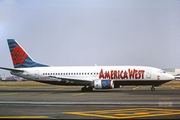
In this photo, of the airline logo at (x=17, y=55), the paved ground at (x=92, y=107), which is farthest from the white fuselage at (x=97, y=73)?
the paved ground at (x=92, y=107)

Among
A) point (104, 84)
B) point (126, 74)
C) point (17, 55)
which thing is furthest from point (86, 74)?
point (17, 55)

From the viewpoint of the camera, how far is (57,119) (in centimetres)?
978

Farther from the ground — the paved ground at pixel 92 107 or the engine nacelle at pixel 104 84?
the paved ground at pixel 92 107

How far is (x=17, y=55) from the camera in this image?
34.8 metres

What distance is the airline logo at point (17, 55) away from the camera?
34.6 meters

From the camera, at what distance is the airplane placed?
98.9ft

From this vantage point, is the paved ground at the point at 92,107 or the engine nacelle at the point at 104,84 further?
the engine nacelle at the point at 104,84

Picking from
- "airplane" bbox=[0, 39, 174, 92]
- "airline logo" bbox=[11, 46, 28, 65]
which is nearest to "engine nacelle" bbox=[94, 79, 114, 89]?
"airplane" bbox=[0, 39, 174, 92]

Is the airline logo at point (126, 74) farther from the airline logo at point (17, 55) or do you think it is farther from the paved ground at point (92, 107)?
the airline logo at point (17, 55)

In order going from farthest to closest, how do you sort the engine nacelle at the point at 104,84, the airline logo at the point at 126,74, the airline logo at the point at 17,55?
the airline logo at the point at 17,55
the airline logo at the point at 126,74
the engine nacelle at the point at 104,84

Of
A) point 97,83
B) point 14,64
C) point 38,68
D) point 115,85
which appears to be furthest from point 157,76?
point 14,64

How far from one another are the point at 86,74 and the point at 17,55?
902 centimetres

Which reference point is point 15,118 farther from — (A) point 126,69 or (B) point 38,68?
(B) point 38,68

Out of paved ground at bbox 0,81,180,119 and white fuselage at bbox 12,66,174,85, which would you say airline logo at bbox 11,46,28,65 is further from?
paved ground at bbox 0,81,180,119
